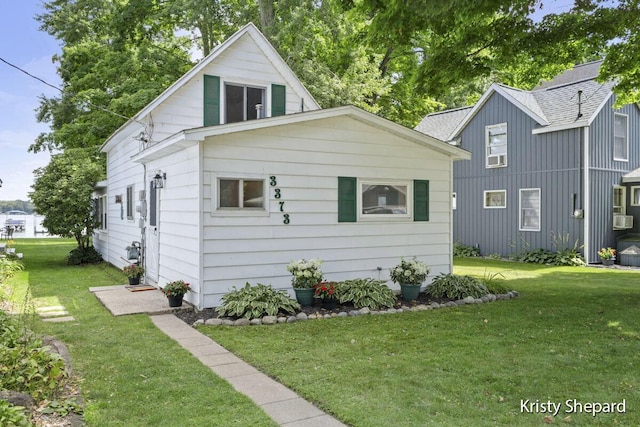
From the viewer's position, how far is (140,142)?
432 inches

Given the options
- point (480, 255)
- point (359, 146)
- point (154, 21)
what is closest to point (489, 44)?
point (359, 146)

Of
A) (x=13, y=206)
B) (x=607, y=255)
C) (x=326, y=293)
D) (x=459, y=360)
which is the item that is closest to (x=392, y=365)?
(x=459, y=360)

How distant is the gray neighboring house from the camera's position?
14.4 m

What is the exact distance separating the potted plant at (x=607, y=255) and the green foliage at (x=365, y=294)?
9.92 metres

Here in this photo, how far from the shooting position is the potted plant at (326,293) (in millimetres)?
7082

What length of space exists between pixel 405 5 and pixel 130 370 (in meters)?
5.99

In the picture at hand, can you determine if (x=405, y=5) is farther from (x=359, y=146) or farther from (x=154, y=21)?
(x=154, y=21)

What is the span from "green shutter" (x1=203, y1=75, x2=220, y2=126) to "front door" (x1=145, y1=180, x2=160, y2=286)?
75.3 inches

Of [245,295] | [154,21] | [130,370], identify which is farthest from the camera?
[154,21]

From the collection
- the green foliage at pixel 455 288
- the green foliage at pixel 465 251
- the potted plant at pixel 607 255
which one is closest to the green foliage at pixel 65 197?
the green foliage at pixel 455 288

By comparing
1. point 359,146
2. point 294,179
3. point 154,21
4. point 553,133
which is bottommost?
point 294,179

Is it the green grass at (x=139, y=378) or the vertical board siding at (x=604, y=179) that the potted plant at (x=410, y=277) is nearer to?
the green grass at (x=139, y=378)

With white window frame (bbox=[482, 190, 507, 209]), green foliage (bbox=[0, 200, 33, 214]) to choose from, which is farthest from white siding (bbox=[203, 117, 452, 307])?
green foliage (bbox=[0, 200, 33, 214])

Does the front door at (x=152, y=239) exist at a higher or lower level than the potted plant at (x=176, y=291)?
higher
